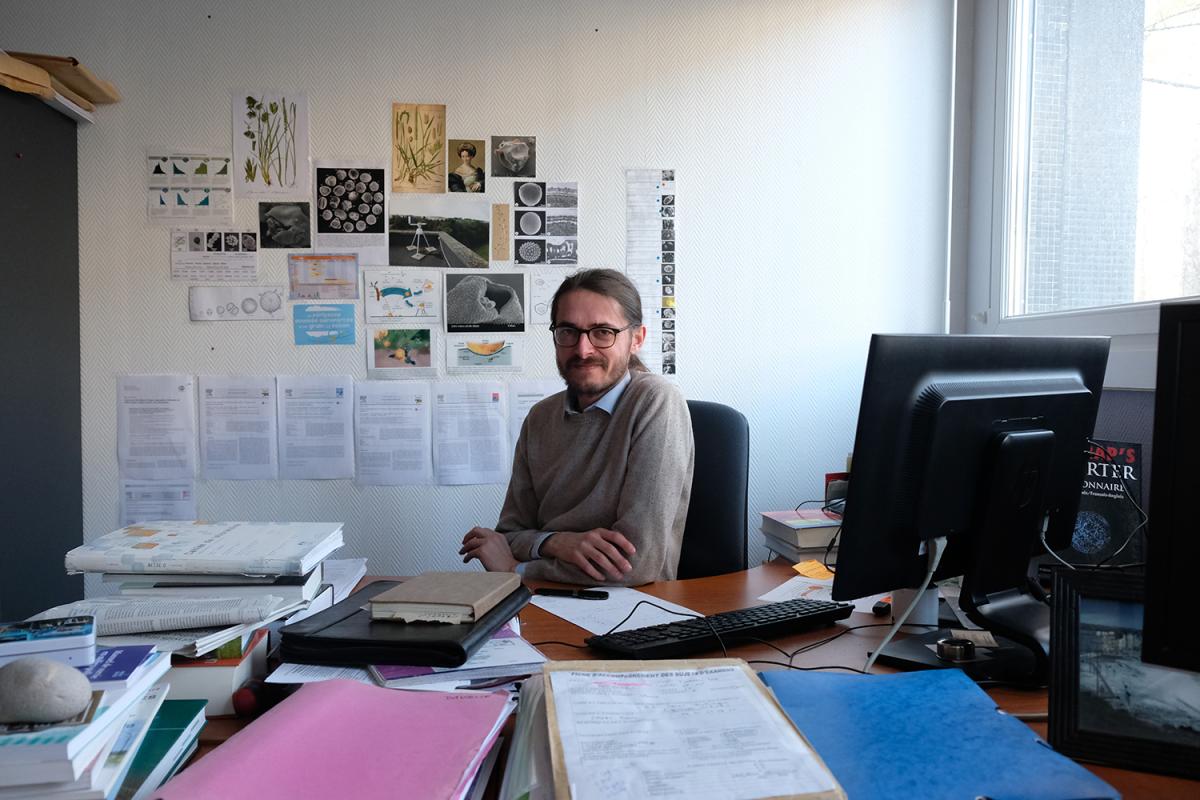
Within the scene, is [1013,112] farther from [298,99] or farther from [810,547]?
[298,99]

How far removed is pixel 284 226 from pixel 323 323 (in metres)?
0.31

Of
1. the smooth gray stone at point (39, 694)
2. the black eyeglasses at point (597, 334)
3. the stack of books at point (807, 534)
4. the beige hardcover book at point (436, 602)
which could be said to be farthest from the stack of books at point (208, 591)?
the stack of books at point (807, 534)

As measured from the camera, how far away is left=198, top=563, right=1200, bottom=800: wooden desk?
72 cm

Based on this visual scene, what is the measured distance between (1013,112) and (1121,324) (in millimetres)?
847

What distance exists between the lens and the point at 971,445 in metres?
1.00

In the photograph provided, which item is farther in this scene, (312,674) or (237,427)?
(237,427)

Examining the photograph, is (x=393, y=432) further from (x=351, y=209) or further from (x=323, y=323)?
(x=351, y=209)

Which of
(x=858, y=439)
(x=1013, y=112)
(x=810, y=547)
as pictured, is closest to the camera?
(x=858, y=439)

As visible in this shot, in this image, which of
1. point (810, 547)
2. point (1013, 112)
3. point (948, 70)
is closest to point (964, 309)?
point (1013, 112)

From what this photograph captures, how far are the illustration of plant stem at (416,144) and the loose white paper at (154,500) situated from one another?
1161mm

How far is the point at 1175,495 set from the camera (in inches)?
26.1

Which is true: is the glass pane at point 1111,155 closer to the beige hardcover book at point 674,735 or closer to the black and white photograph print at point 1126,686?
the black and white photograph print at point 1126,686

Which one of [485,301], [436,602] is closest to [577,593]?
[436,602]

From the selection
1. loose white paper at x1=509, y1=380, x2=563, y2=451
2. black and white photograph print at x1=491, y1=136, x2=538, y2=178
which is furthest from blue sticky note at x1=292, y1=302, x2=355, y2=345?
black and white photograph print at x1=491, y1=136, x2=538, y2=178
